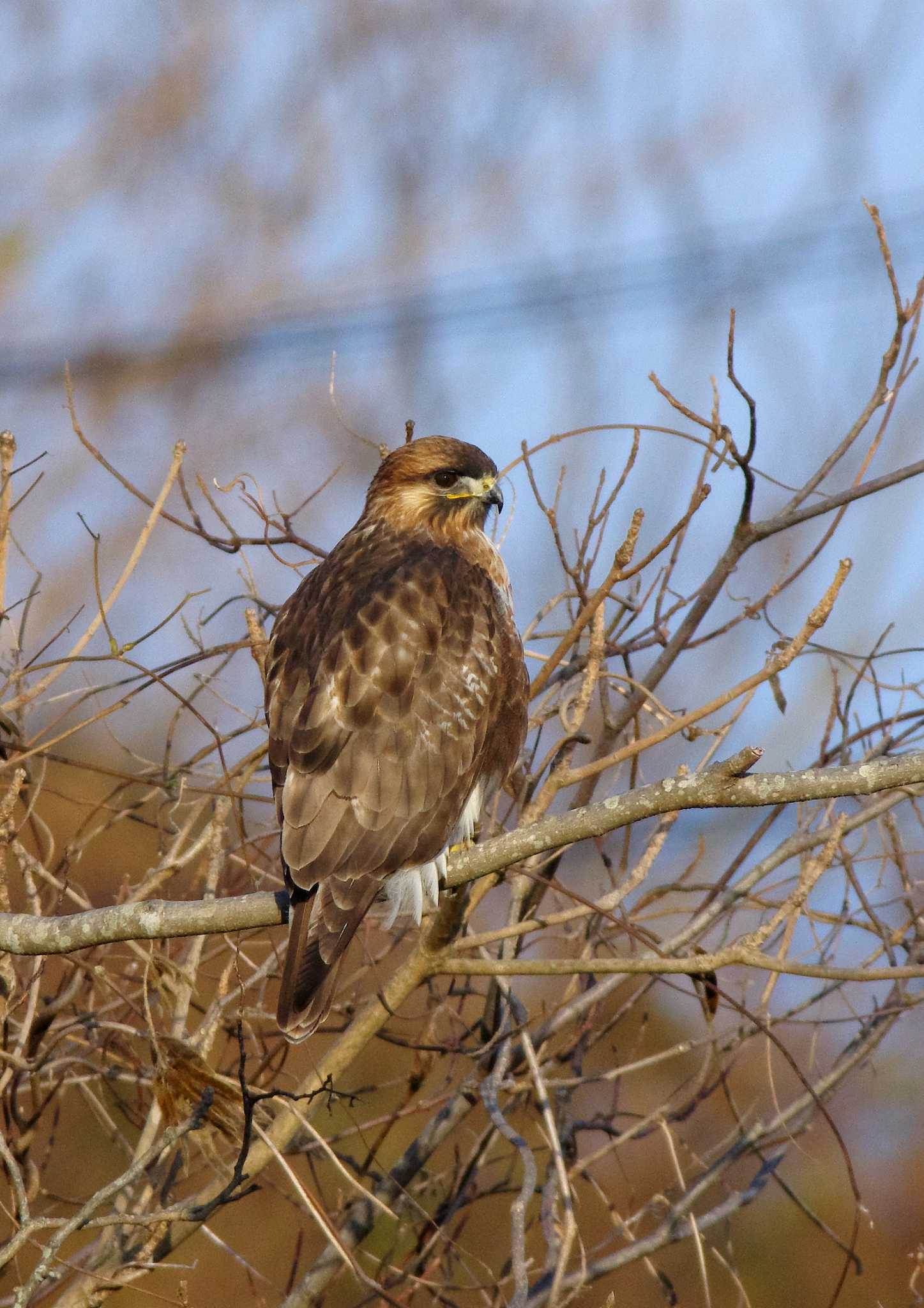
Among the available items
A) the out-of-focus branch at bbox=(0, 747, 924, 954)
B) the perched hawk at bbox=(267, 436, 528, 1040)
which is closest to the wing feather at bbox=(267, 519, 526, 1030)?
the perched hawk at bbox=(267, 436, 528, 1040)

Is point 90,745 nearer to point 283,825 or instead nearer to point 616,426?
point 283,825

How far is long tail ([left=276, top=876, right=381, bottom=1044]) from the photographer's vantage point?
2.89 meters

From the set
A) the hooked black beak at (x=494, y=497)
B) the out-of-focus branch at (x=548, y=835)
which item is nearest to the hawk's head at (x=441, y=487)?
the hooked black beak at (x=494, y=497)

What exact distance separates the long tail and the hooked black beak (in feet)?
4.59

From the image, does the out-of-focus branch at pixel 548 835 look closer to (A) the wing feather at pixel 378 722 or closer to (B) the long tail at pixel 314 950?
(B) the long tail at pixel 314 950

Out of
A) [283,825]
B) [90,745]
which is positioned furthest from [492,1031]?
[90,745]

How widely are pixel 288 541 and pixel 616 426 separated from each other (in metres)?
0.96

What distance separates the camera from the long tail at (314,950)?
2893 mm

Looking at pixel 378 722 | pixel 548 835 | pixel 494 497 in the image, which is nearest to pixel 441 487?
pixel 494 497

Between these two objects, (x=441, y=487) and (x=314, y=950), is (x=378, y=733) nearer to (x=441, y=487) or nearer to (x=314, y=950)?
(x=314, y=950)

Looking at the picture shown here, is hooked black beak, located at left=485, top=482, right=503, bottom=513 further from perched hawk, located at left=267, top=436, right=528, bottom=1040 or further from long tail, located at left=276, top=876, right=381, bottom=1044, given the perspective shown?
long tail, located at left=276, top=876, right=381, bottom=1044

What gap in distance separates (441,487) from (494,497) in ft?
0.52

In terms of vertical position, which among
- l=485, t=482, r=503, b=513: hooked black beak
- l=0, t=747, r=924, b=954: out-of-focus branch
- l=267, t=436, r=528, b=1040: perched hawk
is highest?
l=485, t=482, r=503, b=513: hooked black beak

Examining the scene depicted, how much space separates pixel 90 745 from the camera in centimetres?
501
